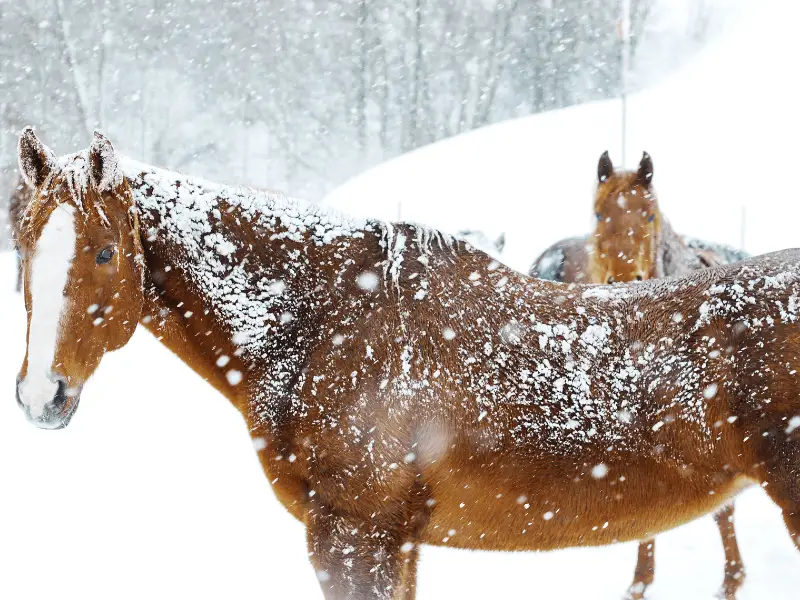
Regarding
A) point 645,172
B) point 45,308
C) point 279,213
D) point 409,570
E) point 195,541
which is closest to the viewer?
point 45,308

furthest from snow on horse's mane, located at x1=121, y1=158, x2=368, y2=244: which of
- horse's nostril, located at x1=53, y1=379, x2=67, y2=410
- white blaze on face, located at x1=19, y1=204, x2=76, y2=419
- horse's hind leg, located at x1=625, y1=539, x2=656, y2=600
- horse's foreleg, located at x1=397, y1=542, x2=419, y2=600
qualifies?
horse's hind leg, located at x1=625, y1=539, x2=656, y2=600

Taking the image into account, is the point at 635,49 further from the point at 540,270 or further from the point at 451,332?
the point at 451,332

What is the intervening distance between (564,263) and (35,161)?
18.1 ft

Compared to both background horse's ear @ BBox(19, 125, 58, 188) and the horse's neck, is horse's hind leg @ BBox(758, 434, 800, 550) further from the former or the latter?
background horse's ear @ BBox(19, 125, 58, 188)

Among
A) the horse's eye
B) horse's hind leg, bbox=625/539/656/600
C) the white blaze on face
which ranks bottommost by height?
horse's hind leg, bbox=625/539/656/600

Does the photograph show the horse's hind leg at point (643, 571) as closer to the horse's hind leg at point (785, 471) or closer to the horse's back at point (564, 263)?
the horse's hind leg at point (785, 471)

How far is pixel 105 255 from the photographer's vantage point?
1.87m

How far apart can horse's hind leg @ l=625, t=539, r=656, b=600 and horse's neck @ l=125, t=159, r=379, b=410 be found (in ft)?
8.65

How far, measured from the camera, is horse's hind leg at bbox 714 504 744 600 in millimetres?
3697

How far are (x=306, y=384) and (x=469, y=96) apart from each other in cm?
2836

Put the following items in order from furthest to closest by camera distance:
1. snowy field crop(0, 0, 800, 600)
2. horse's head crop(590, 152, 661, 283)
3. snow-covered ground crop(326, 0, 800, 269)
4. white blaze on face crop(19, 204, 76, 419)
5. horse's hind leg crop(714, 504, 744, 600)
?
snow-covered ground crop(326, 0, 800, 269) < horse's head crop(590, 152, 661, 283) < snowy field crop(0, 0, 800, 600) < horse's hind leg crop(714, 504, 744, 600) < white blaze on face crop(19, 204, 76, 419)

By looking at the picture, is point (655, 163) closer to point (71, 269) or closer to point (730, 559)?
point (730, 559)

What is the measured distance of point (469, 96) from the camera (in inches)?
1128

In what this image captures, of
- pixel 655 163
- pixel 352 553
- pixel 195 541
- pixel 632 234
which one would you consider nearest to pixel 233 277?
pixel 352 553
